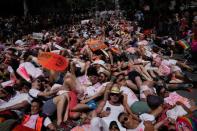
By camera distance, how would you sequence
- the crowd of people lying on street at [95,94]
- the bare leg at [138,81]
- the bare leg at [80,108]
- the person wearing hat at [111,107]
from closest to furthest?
the crowd of people lying on street at [95,94], the person wearing hat at [111,107], the bare leg at [80,108], the bare leg at [138,81]

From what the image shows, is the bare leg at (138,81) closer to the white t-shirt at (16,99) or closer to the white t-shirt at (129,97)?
the white t-shirt at (129,97)

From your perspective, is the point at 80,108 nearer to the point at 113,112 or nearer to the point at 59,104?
the point at 59,104

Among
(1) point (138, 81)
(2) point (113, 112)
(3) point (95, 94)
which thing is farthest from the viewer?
(1) point (138, 81)

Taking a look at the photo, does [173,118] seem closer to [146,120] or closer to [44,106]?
[146,120]

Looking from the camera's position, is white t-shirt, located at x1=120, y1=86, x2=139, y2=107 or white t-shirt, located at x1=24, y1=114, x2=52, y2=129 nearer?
white t-shirt, located at x1=24, y1=114, x2=52, y2=129

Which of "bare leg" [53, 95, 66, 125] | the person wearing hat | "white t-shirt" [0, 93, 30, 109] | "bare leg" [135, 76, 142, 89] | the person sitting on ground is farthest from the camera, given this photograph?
"bare leg" [135, 76, 142, 89]

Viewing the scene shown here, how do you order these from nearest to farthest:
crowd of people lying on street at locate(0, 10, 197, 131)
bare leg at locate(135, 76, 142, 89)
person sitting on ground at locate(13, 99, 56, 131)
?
crowd of people lying on street at locate(0, 10, 197, 131) → person sitting on ground at locate(13, 99, 56, 131) → bare leg at locate(135, 76, 142, 89)

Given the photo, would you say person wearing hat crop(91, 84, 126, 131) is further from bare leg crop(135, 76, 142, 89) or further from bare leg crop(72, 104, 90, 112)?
bare leg crop(135, 76, 142, 89)

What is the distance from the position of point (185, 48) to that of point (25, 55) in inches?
242

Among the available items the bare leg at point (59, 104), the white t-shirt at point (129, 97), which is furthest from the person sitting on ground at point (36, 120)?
the white t-shirt at point (129, 97)

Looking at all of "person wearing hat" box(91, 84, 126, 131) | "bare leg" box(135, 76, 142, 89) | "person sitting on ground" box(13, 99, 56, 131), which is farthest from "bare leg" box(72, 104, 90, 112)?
"bare leg" box(135, 76, 142, 89)

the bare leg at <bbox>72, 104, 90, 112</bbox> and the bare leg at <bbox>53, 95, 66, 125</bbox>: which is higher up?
the bare leg at <bbox>53, 95, 66, 125</bbox>

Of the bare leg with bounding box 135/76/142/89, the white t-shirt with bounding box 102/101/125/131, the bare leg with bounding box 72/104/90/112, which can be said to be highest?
the bare leg with bounding box 135/76/142/89

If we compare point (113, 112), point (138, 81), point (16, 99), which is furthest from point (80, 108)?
point (138, 81)
